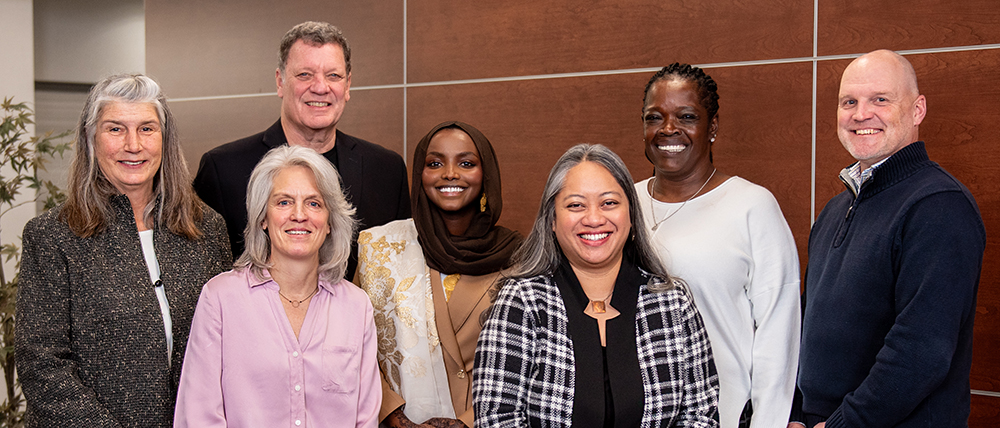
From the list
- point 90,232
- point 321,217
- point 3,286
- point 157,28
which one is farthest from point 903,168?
point 157,28

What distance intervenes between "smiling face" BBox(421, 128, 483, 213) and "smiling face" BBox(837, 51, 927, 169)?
121cm

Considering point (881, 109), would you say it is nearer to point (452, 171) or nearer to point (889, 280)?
point (889, 280)

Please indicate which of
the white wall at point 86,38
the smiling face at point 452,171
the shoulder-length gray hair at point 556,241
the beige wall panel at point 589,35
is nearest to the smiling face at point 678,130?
the shoulder-length gray hair at point 556,241

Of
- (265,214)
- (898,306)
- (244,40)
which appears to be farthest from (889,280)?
(244,40)

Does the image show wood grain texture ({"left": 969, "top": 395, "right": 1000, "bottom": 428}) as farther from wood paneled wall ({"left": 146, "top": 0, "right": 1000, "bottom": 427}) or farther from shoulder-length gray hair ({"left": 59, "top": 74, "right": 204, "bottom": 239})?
shoulder-length gray hair ({"left": 59, "top": 74, "right": 204, "bottom": 239})

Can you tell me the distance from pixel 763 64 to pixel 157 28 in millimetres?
4159

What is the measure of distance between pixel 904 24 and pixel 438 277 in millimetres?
2348

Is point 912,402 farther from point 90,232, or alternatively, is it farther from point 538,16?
point 538,16

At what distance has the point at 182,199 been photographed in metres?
2.39

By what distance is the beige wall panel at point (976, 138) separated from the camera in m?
3.16

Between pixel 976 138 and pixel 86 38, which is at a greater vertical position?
pixel 86 38

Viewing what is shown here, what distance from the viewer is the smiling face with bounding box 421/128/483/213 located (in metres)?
2.54

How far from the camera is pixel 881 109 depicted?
233cm

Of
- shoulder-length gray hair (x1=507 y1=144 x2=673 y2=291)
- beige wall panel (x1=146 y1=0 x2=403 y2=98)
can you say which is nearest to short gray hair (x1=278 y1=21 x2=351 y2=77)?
shoulder-length gray hair (x1=507 y1=144 x2=673 y2=291)
